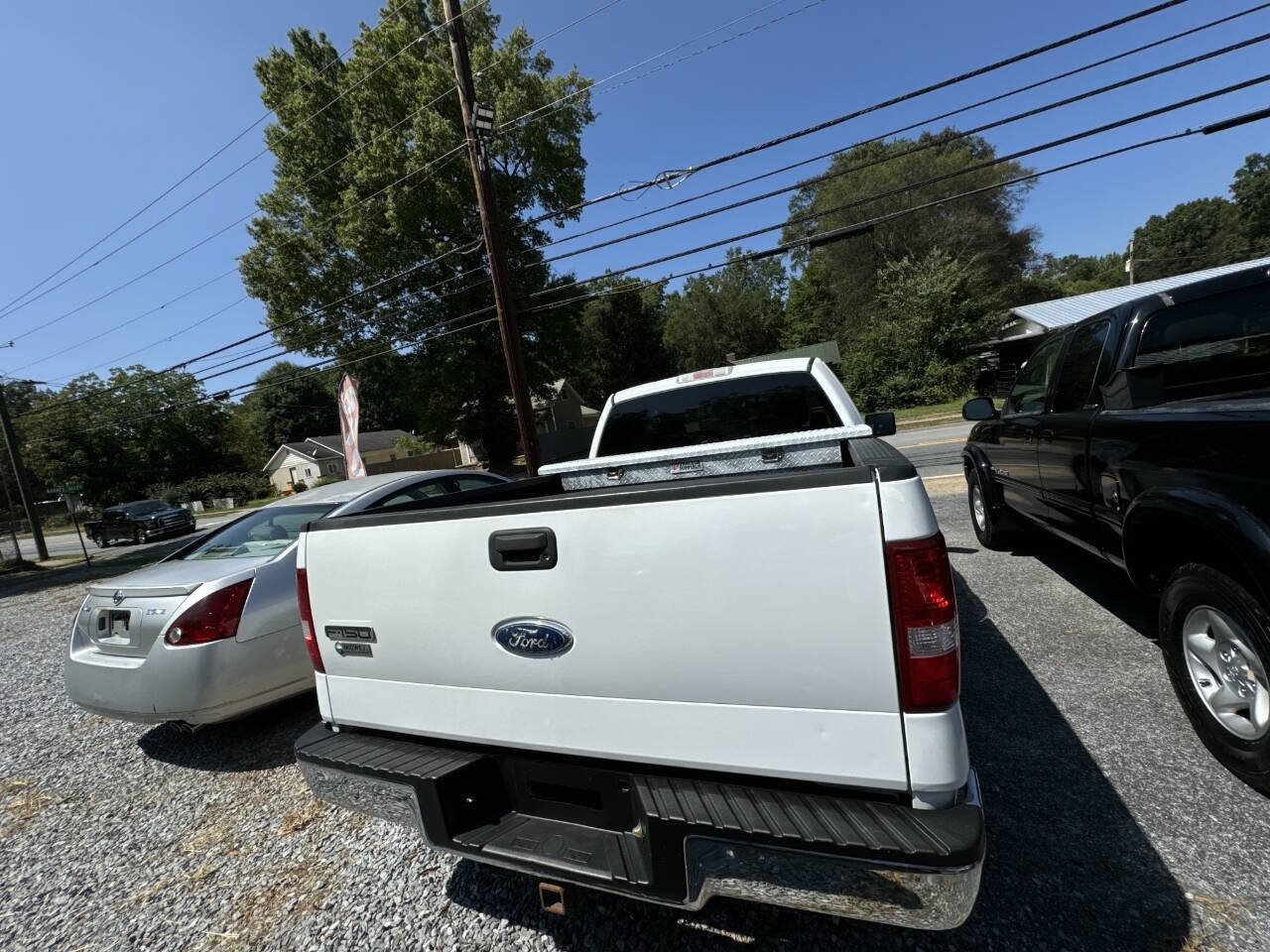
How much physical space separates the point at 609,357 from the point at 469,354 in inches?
855

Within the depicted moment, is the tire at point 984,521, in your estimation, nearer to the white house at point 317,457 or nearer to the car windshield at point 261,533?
the car windshield at point 261,533

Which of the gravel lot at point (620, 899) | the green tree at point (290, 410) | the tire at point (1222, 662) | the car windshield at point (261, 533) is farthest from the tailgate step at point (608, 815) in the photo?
the green tree at point (290, 410)

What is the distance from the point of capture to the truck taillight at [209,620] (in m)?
3.08

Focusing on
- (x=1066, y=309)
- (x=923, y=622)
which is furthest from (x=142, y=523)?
(x=1066, y=309)

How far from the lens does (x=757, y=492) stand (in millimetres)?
1395

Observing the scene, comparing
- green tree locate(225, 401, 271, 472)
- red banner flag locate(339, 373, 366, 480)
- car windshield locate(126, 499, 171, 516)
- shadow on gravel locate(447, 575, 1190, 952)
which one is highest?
green tree locate(225, 401, 271, 472)

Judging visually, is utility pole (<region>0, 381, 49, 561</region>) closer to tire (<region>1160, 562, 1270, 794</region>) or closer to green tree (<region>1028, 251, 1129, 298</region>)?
tire (<region>1160, 562, 1270, 794</region>)

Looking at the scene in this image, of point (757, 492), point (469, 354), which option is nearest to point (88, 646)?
point (757, 492)

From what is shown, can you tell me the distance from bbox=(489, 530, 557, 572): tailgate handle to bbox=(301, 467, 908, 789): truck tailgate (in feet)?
0.04

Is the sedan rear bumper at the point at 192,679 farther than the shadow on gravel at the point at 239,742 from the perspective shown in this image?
No

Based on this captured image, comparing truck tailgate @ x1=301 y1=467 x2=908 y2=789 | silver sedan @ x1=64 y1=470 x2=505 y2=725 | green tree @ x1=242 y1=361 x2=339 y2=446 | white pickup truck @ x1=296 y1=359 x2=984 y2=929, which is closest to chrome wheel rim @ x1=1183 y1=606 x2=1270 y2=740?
white pickup truck @ x1=296 y1=359 x2=984 y2=929

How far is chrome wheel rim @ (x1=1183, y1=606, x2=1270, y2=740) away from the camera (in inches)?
82.6

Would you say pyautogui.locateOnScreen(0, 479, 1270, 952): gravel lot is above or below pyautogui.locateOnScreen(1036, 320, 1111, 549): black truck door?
below

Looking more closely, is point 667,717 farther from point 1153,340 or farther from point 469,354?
point 469,354
